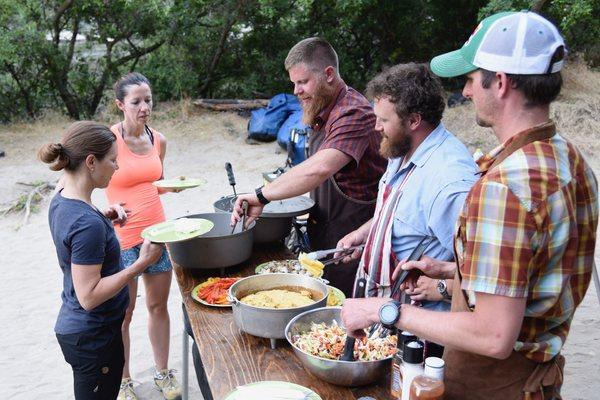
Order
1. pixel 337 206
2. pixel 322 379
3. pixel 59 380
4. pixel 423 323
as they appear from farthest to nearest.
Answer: pixel 59 380, pixel 337 206, pixel 322 379, pixel 423 323

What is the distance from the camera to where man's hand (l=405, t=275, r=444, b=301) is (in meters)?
2.01

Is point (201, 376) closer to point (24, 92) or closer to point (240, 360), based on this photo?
point (240, 360)

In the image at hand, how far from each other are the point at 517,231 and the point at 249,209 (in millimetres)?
1710

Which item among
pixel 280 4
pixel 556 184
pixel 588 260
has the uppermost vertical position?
pixel 280 4

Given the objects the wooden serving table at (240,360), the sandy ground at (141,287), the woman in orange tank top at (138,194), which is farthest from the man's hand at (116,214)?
the sandy ground at (141,287)

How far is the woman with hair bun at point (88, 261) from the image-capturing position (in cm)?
233

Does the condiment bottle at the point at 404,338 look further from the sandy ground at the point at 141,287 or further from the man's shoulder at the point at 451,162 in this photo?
the sandy ground at the point at 141,287

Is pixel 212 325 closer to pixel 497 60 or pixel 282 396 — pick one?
pixel 282 396

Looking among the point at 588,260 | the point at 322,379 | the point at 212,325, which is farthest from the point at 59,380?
the point at 588,260

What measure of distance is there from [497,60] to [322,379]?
1072mm

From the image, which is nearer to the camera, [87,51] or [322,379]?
[322,379]

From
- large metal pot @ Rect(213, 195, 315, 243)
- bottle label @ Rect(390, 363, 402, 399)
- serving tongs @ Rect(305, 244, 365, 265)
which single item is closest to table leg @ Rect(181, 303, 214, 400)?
large metal pot @ Rect(213, 195, 315, 243)

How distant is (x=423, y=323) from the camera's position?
4.68 ft

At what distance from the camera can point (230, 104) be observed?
12.2 m
